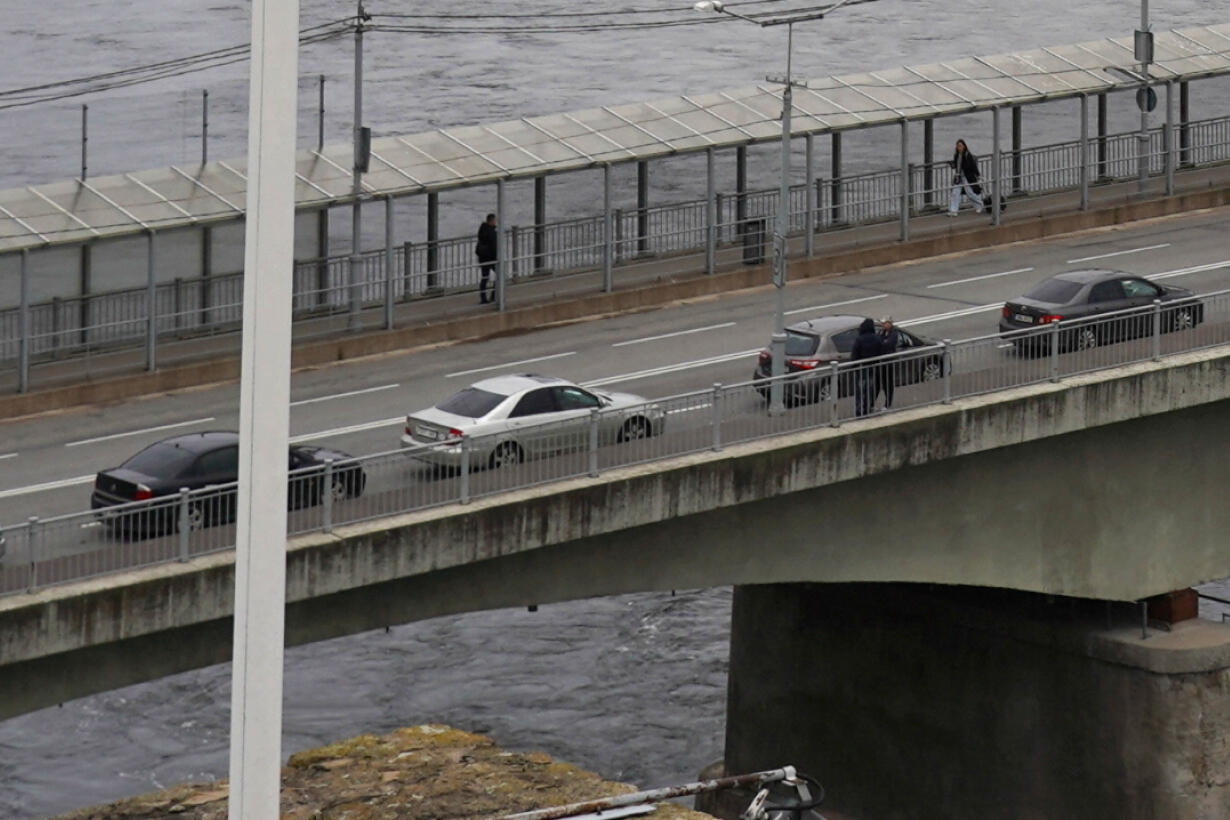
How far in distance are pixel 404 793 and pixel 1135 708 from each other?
42.0 ft

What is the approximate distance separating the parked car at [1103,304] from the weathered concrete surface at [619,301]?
663 cm

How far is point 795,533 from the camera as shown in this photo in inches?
1229

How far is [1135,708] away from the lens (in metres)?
33.8

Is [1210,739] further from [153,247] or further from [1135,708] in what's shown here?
[153,247]

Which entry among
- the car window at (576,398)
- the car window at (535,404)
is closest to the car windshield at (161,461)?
the car window at (535,404)

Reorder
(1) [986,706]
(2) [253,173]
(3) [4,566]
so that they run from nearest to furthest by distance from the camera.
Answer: (2) [253,173] → (3) [4,566] → (1) [986,706]

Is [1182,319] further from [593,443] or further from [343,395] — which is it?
[343,395]

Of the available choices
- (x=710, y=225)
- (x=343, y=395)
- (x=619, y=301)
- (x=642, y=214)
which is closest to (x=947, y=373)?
(x=343, y=395)

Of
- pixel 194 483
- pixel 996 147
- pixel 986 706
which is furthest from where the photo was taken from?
pixel 996 147

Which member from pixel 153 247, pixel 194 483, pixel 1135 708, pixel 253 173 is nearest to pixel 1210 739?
pixel 1135 708

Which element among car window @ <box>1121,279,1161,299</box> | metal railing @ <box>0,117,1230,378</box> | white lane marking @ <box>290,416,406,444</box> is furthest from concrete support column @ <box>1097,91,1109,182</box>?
white lane marking @ <box>290,416,406,444</box>

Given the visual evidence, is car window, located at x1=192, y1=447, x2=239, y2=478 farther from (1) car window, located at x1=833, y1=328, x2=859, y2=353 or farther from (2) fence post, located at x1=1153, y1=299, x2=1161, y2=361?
(2) fence post, located at x1=1153, y1=299, x2=1161, y2=361

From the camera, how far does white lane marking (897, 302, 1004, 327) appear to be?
3972cm

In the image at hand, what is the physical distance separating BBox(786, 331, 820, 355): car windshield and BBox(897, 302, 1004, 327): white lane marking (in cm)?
485
